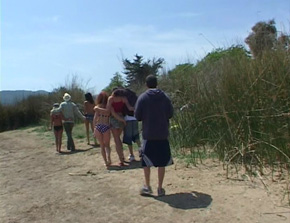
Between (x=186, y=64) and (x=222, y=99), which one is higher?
(x=186, y=64)

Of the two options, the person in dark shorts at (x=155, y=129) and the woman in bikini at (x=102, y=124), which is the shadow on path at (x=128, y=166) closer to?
the woman in bikini at (x=102, y=124)

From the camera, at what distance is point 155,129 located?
7.05m

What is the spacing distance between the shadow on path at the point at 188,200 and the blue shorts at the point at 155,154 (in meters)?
0.52

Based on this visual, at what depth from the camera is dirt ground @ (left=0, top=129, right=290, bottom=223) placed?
6156mm

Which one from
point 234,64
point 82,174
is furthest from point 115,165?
point 234,64

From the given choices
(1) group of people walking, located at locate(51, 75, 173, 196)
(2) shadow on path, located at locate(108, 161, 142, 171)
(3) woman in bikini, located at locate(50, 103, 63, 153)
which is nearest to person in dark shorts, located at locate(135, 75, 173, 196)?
(1) group of people walking, located at locate(51, 75, 173, 196)

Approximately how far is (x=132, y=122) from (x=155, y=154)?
9.85 feet

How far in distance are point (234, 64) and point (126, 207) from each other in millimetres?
4056

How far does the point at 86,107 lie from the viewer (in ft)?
47.5

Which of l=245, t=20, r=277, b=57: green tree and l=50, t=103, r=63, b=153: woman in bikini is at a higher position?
l=245, t=20, r=277, b=57: green tree

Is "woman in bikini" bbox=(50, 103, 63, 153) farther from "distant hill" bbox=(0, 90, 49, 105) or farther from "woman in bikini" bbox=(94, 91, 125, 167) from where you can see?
"distant hill" bbox=(0, 90, 49, 105)

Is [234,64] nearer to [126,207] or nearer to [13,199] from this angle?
[126,207]

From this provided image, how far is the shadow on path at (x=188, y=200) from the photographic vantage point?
6.54m

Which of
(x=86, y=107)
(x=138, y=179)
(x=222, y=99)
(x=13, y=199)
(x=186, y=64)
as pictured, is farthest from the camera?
(x=86, y=107)
